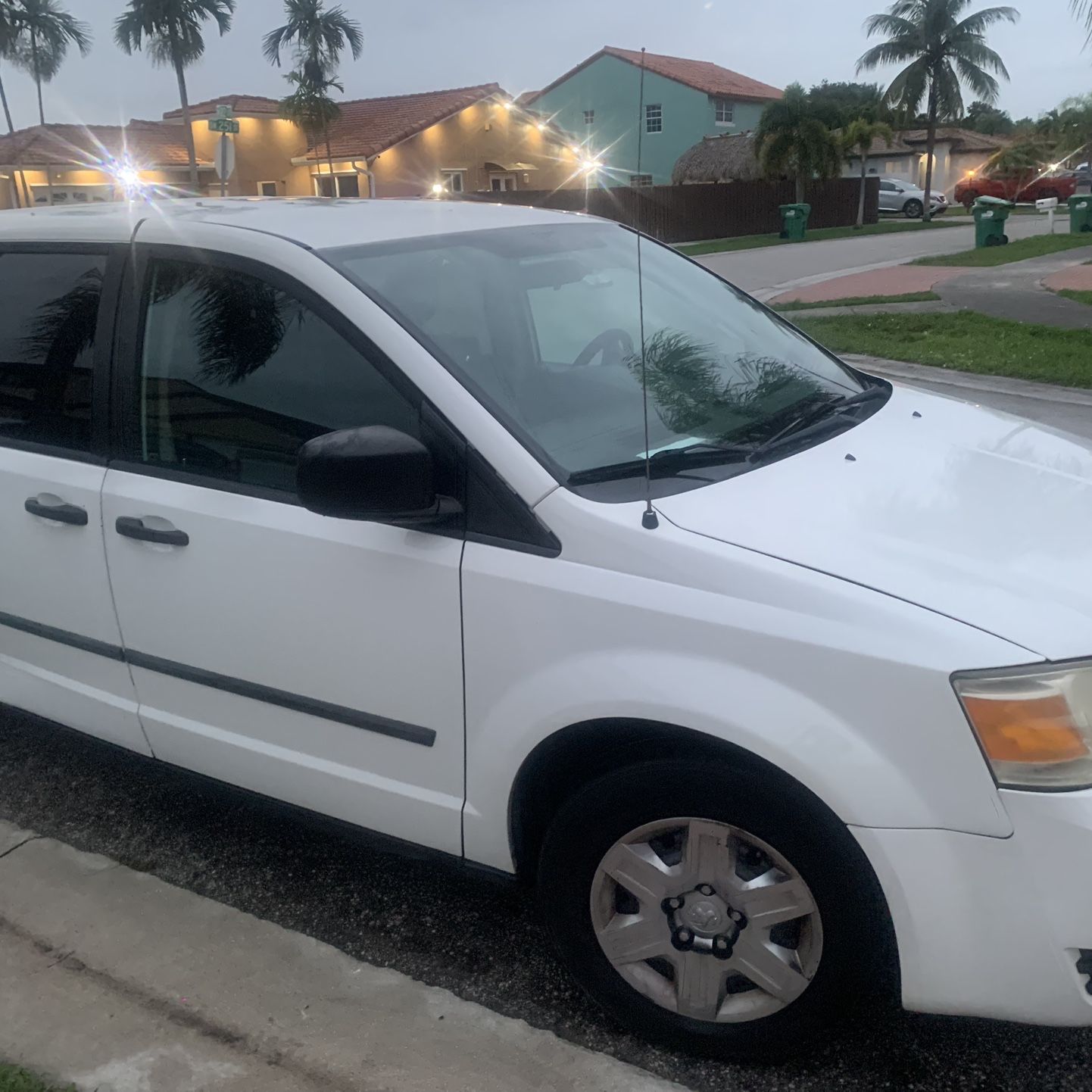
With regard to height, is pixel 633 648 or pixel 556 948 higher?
pixel 633 648

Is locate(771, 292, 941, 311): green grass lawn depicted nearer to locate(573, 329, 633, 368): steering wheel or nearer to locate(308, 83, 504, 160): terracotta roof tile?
locate(573, 329, 633, 368): steering wheel

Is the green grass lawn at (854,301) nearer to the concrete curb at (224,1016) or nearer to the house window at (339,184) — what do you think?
the concrete curb at (224,1016)

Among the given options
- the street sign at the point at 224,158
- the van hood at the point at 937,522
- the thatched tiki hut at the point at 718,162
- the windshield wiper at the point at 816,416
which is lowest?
the van hood at the point at 937,522

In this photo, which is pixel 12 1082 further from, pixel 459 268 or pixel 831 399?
pixel 831 399

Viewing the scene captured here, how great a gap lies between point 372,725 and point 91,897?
1.10 metres

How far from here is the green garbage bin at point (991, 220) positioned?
953 inches

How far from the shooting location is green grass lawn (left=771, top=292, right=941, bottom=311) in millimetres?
14633

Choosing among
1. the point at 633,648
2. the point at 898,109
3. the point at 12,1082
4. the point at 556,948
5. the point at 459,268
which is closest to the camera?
the point at 633,648

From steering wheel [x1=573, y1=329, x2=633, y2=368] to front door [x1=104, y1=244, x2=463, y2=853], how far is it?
2.01 ft

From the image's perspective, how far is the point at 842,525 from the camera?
2.18m

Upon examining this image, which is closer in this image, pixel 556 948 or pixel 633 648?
pixel 633 648

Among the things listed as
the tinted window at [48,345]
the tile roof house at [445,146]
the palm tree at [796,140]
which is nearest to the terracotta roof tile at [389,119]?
the tile roof house at [445,146]

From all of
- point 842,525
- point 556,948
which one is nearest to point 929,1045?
point 556,948

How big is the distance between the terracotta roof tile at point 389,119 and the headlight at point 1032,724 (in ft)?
143
